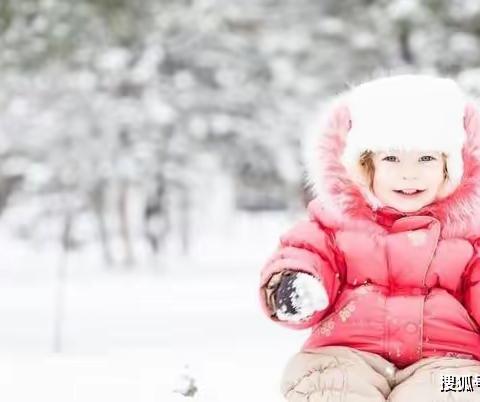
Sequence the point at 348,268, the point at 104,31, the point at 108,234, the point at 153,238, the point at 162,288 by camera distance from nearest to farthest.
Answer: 1. the point at 348,268
2. the point at 104,31
3. the point at 162,288
4. the point at 153,238
5. the point at 108,234

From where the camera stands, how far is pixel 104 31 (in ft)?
Answer: 34.4

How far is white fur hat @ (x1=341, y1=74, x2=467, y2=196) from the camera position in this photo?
94.7 inches

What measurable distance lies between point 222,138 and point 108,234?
2727 mm

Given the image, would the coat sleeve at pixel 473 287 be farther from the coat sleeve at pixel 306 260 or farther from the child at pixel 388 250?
the coat sleeve at pixel 306 260

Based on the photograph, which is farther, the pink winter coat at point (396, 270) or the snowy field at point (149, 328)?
the snowy field at point (149, 328)

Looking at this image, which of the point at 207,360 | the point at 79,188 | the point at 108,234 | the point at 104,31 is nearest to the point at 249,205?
the point at 108,234

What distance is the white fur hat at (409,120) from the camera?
7.89 feet

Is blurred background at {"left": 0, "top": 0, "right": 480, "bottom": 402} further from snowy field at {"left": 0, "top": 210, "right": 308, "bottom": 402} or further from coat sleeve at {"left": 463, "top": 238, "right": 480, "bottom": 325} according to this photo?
coat sleeve at {"left": 463, "top": 238, "right": 480, "bottom": 325}

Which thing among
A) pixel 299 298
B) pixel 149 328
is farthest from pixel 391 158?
pixel 149 328

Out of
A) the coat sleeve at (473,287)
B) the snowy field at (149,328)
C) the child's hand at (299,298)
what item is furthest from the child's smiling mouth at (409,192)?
the snowy field at (149,328)

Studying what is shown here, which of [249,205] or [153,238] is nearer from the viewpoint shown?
[153,238]

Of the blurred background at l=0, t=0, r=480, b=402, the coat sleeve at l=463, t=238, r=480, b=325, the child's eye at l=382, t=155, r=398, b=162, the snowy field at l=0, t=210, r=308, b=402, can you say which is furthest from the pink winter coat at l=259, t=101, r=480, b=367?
the blurred background at l=0, t=0, r=480, b=402

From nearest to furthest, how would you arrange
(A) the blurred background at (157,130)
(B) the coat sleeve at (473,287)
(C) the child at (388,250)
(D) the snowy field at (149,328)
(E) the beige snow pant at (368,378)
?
(E) the beige snow pant at (368,378)
(C) the child at (388,250)
(B) the coat sleeve at (473,287)
(D) the snowy field at (149,328)
(A) the blurred background at (157,130)

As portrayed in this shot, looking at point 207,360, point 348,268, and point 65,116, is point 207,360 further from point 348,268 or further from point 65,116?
point 65,116
